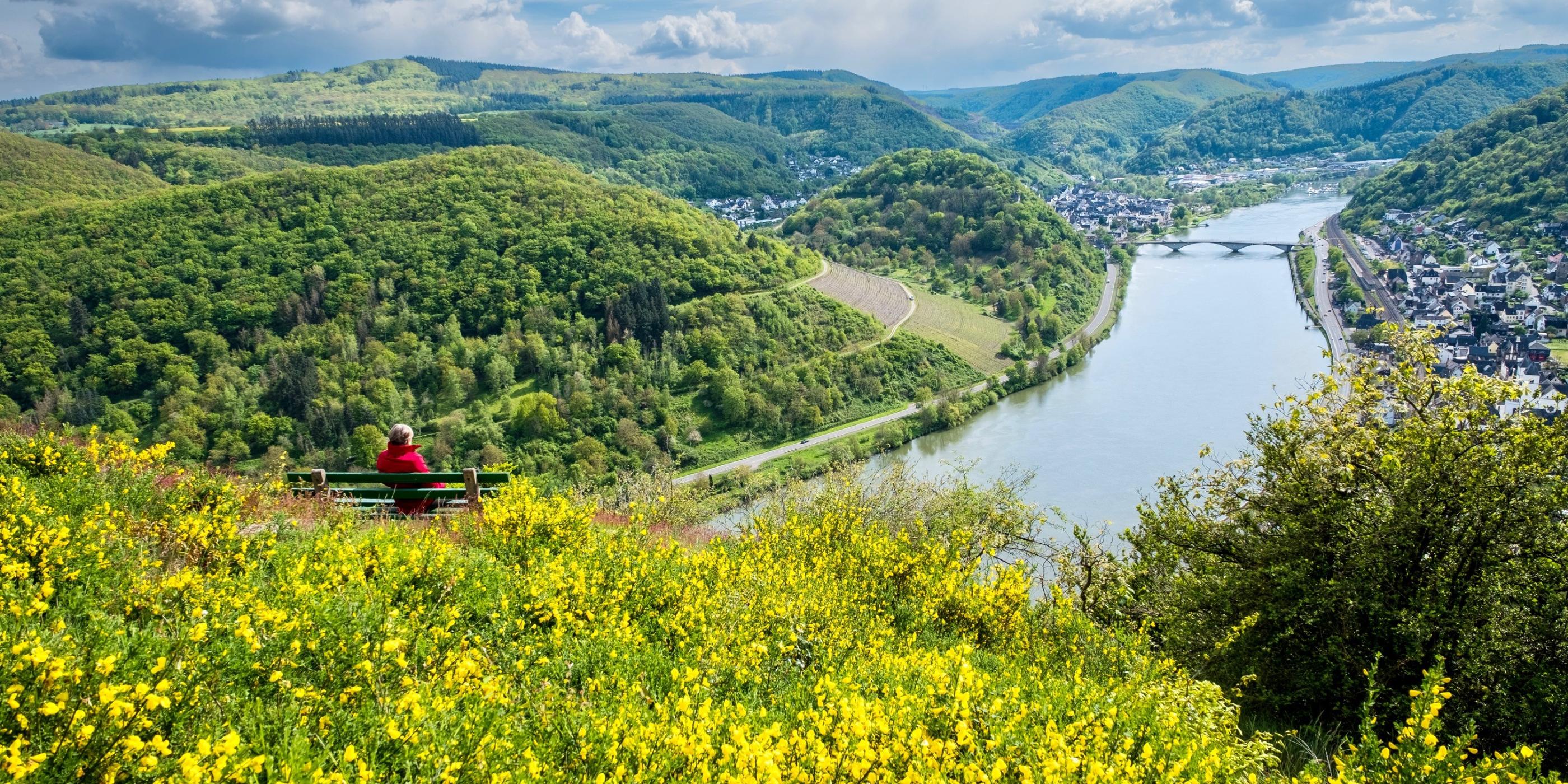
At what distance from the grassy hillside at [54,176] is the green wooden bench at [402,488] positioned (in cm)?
Result: 6654

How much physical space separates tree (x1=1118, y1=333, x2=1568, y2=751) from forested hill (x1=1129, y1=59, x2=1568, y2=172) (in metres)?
175

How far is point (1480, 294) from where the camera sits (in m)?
52.0

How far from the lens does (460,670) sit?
3801 millimetres

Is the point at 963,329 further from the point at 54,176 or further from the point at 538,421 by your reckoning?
the point at 54,176

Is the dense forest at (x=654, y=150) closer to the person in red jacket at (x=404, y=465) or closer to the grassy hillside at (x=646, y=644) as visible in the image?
the person in red jacket at (x=404, y=465)

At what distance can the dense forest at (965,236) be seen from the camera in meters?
64.4

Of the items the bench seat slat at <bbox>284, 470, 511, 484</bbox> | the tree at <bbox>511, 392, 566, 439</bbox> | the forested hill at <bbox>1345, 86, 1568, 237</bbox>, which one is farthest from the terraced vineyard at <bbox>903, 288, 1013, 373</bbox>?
the bench seat slat at <bbox>284, 470, 511, 484</bbox>

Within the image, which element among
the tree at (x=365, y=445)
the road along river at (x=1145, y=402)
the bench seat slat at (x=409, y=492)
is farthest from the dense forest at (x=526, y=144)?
the bench seat slat at (x=409, y=492)

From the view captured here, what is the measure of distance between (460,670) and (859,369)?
145 ft

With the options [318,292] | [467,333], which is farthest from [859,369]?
[318,292]

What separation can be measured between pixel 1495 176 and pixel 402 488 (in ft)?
327

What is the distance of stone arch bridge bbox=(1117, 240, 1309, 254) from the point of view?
77188 mm

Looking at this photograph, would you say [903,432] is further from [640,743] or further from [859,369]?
[640,743]

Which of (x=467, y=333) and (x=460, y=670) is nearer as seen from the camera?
(x=460, y=670)
